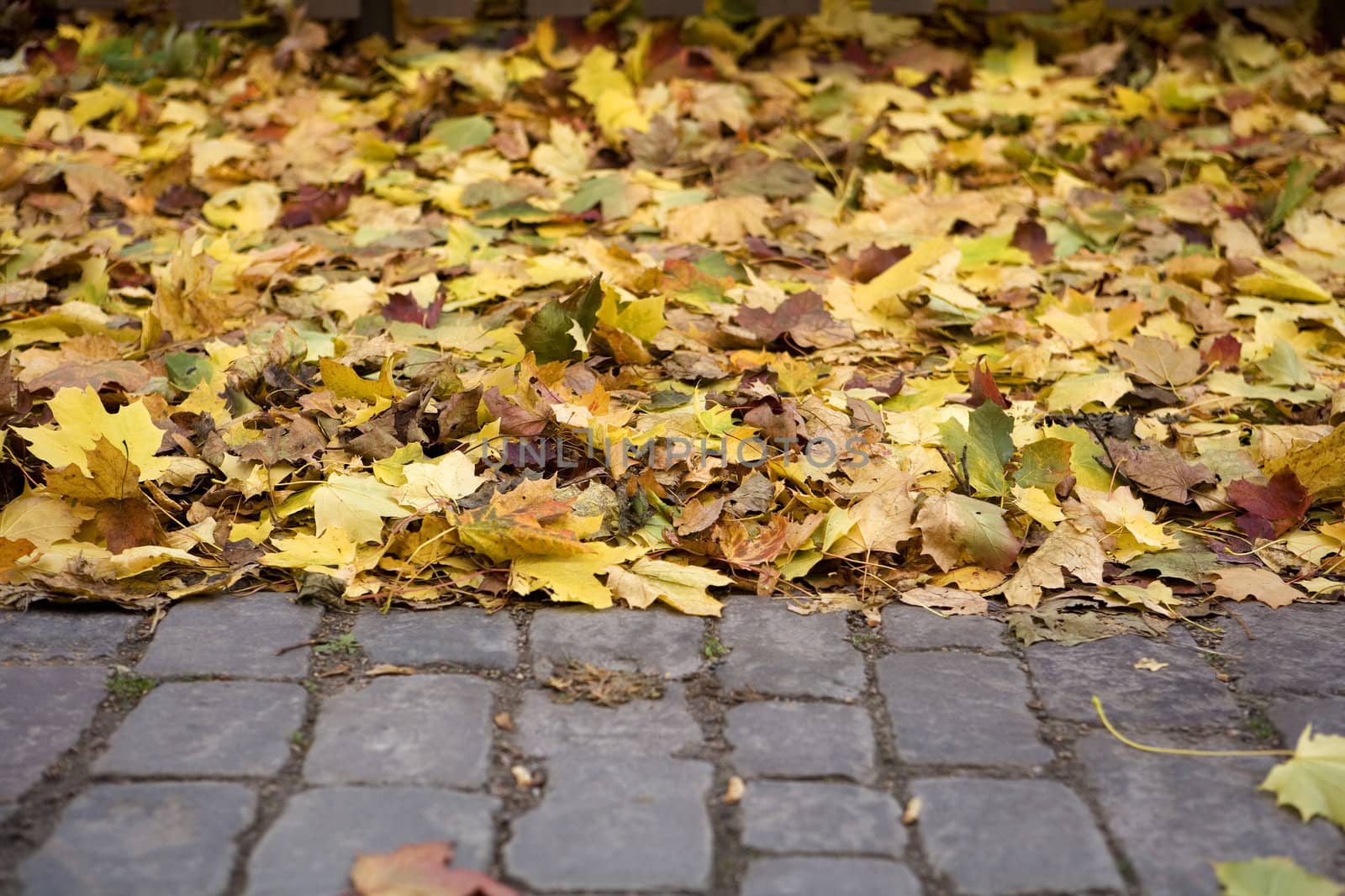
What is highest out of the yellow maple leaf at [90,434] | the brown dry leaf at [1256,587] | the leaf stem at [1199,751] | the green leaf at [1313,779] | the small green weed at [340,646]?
the yellow maple leaf at [90,434]

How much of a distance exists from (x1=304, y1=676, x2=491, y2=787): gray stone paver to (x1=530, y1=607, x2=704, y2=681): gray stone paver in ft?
0.38

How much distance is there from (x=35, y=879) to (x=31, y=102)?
3.20 meters

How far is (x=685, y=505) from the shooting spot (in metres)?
1.87

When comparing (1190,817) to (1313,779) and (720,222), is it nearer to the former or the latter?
(1313,779)

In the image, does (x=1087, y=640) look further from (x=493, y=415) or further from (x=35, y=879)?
(x=35, y=879)

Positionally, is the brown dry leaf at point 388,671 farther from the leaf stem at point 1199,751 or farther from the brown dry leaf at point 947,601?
the leaf stem at point 1199,751

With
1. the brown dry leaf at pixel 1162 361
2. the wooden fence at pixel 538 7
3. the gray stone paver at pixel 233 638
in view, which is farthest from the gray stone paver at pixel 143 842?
the wooden fence at pixel 538 7

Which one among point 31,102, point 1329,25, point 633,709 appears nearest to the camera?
point 633,709

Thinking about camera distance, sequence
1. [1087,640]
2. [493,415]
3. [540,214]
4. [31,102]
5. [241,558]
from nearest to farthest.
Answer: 1. [1087,640]
2. [241,558]
3. [493,415]
4. [540,214]
5. [31,102]

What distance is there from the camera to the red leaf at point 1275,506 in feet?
6.23

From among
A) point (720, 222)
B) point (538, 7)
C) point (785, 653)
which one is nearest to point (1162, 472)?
point (785, 653)

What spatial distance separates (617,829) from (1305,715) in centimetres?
86

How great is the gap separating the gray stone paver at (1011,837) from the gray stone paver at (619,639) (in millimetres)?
373

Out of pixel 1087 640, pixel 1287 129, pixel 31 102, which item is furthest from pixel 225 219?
pixel 1287 129
